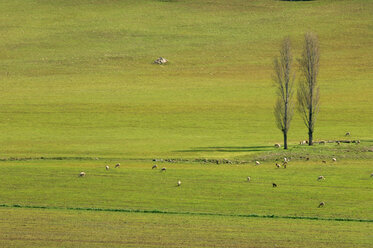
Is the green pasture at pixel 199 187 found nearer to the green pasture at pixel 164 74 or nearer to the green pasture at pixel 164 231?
the green pasture at pixel 164 231

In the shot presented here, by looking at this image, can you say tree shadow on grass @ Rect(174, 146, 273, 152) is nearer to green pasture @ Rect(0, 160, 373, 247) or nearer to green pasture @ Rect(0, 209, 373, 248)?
green pasture @ Rect(0, 160, 373, 247)

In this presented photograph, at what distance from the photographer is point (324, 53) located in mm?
106312

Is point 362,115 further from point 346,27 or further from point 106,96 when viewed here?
point 346,27

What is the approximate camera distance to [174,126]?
68312mm

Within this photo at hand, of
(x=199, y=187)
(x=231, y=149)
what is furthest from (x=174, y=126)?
(x=199, y=187)

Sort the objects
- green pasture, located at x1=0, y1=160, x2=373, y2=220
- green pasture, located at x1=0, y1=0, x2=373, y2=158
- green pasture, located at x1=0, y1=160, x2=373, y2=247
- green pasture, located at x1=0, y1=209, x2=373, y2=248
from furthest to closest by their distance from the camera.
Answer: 1. green pasture, located at x1=0, y1=0, x2=373, y2=158
2. green pasture, located at x1=0, y1=160, x2=373, y2=220
3. green pasture, located at x1=0, y1=160, x2=373, y2=247
4. green pasture, located at x1=0, y1=209, x2=373, y2=248

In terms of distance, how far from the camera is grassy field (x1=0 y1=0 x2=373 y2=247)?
32.0 meters

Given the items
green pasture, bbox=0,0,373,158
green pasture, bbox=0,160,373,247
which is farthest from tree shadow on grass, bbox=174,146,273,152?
green pasture, bbox=0,160,373,247

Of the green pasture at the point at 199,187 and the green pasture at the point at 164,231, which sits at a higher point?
the green pasture at the point at 199,187

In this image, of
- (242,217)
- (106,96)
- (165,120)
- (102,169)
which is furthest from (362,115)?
(242,217)

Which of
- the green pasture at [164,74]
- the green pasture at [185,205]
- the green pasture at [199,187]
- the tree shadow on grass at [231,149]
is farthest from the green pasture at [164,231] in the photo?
the tree shadow on grass at [231,149]

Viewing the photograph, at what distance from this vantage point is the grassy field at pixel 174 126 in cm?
3198

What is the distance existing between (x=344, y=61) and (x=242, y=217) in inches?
2812

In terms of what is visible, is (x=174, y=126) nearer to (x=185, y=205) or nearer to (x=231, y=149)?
(x=231, y=149)
